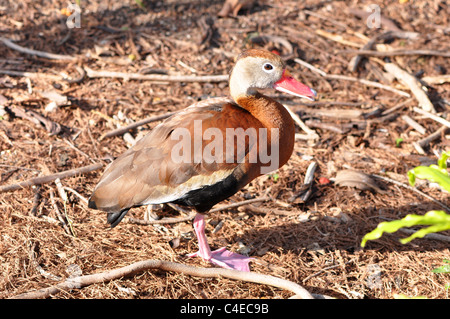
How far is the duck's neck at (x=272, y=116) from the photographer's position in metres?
3.66

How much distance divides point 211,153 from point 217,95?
2090 millimetres

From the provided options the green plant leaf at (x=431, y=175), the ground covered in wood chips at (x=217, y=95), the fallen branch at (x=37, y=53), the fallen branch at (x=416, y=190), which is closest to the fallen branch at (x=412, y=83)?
the ground covered in wood chips at (x=217, y=95)

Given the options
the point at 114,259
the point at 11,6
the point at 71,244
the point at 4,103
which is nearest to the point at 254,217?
the point at 114,259

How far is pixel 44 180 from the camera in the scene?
429cm

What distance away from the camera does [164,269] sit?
3.42 m

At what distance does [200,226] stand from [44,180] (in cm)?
160

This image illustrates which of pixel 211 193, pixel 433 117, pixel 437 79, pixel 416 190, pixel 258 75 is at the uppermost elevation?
pixel 258 75

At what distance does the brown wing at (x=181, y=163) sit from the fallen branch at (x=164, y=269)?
0.47 meters

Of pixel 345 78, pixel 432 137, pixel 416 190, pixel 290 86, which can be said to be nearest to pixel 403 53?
pixel 345 78

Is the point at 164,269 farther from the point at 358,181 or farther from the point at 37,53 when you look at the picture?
the point at 37,53

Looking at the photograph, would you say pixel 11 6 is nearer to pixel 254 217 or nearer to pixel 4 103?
pixel 4 103

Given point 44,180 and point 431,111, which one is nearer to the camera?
point 44,180

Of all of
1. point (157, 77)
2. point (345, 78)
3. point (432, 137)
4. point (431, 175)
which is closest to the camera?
point (431, 175)

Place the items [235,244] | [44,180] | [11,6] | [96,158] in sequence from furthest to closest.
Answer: [11,6] < [96,158] < [44,180] < [235,244]
